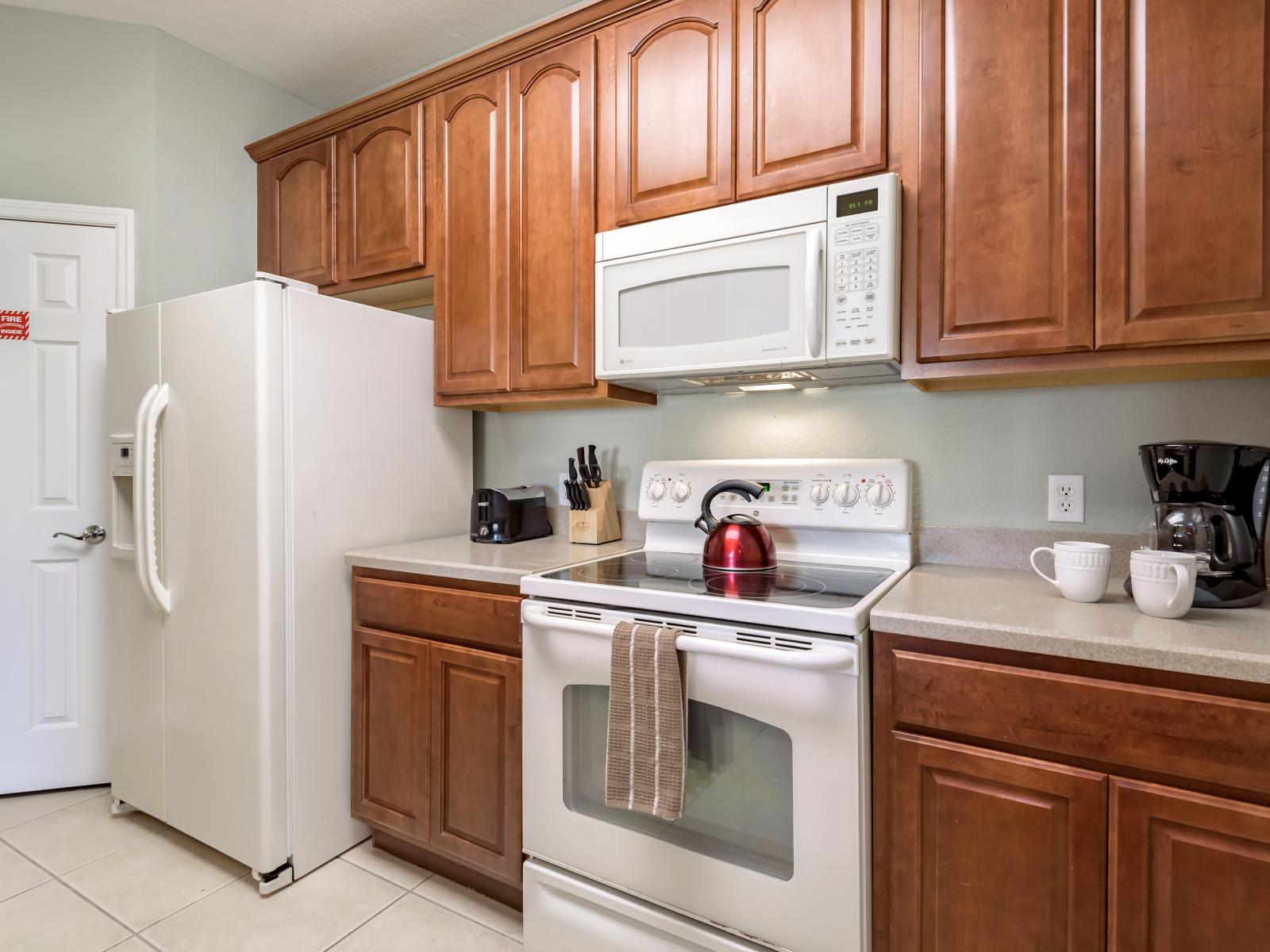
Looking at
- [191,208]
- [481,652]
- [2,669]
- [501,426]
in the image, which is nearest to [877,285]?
[481,652]

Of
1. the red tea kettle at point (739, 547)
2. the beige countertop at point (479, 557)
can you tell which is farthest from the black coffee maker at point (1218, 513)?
the beige countertop at point (479, 557)

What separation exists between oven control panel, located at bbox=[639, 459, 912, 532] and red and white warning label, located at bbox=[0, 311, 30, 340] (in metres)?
2.29

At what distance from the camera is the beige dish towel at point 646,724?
4.26 ft

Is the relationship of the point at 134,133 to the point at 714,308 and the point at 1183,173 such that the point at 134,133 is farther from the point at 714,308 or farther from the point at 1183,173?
the point at 1183,173

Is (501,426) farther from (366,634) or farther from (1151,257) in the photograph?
(1151,257)

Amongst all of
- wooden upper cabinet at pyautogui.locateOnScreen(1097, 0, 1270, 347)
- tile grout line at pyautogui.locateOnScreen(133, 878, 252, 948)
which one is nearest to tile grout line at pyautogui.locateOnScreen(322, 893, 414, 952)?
tile grout line at pyautogui.locateOnScreen(133, 878, 252, 948)

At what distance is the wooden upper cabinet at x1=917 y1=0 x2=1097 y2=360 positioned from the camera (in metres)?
1.35

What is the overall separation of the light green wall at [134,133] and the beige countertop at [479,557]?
1.48 meters

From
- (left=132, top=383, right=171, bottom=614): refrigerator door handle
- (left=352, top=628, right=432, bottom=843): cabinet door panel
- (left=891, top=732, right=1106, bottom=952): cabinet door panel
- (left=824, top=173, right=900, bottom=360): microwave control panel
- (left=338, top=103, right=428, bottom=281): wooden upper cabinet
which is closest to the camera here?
(left=891, top=732, right=1106, bottom=952): cabinet door panel

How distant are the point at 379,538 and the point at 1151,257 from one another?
2091 mm

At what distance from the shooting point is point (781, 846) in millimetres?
1275

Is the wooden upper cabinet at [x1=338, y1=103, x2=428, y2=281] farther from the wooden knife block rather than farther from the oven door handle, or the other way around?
the oven door handle

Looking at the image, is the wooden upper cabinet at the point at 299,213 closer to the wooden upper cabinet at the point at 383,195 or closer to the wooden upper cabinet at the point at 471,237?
the wooden upper cabinet at the point at 383,195

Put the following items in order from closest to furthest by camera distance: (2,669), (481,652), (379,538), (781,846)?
1. (781,846)
2. (481,652)
3. (379,538)
4. (2,669)
